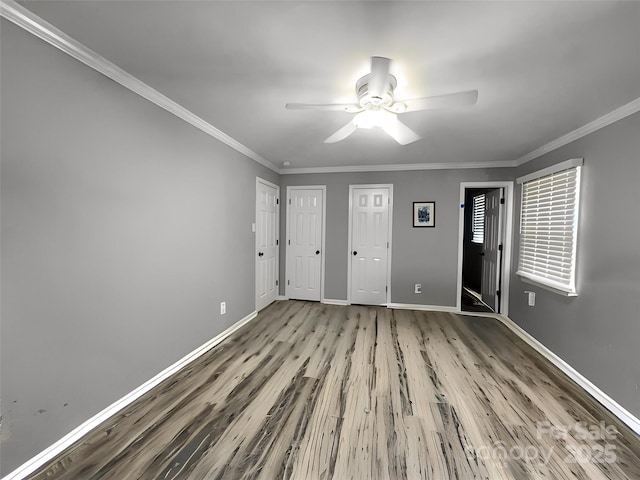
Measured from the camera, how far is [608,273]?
2.10 m

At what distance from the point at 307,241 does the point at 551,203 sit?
129 inches

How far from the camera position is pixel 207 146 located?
267 cm

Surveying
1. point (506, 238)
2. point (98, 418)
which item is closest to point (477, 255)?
point (506, 238)

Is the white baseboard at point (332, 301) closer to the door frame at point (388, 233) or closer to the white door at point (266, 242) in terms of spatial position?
the door frame at point (388, 233)

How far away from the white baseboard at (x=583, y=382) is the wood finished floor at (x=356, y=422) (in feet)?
0.26

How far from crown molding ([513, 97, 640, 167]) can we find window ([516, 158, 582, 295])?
0.26 meters

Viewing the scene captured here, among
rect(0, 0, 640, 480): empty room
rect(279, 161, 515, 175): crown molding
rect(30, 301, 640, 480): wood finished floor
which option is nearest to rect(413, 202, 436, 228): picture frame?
rect(279, 161, 515, 175): crown molding

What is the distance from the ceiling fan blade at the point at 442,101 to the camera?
149 cm

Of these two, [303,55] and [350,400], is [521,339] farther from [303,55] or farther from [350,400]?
[303,55]

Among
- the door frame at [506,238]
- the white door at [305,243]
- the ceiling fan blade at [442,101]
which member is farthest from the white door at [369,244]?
the ceiling fan blade at [442,101]

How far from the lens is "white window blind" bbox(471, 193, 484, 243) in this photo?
4.63 m

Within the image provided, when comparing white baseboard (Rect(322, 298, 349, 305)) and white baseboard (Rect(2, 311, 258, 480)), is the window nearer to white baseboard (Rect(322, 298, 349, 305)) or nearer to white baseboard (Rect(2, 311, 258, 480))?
white baseboard (Rect(322, 298, 349, 305))

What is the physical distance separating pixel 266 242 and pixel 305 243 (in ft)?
2.42

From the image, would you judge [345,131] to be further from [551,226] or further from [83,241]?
[551,226]
